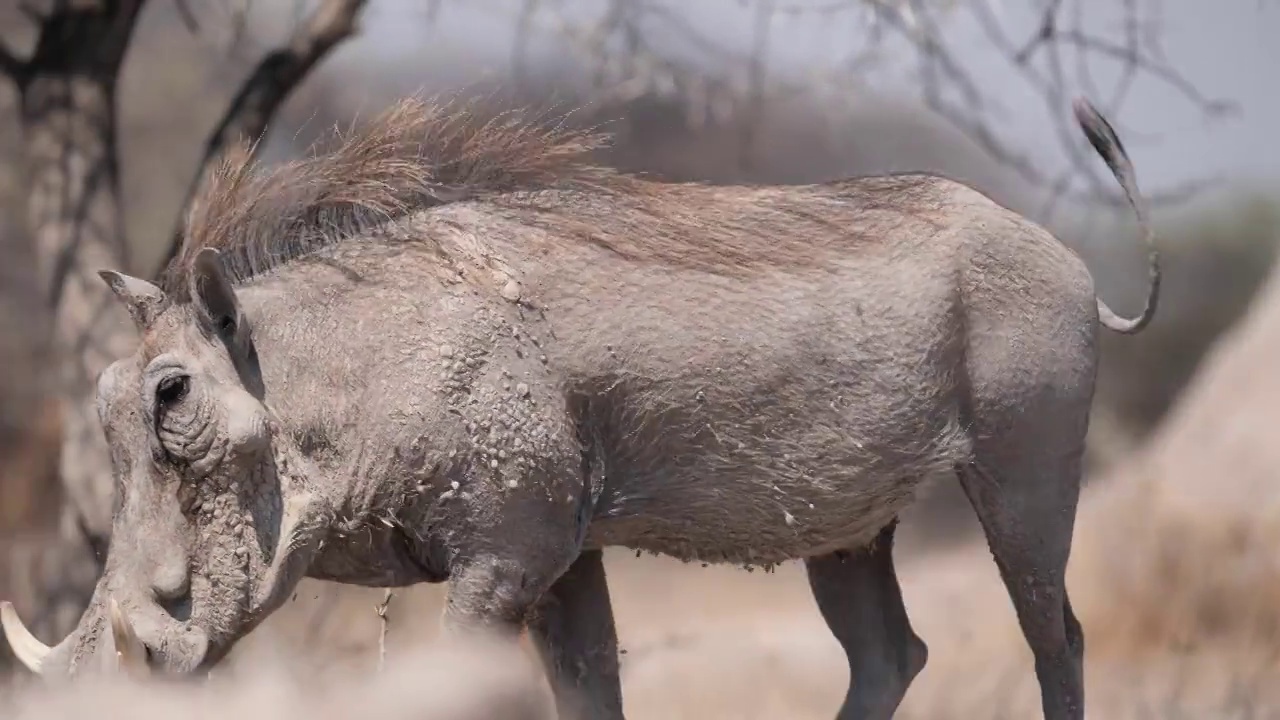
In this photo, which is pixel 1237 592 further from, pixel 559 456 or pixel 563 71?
pixel 559 456

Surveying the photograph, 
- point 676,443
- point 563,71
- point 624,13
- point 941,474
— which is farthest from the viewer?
point 563,71

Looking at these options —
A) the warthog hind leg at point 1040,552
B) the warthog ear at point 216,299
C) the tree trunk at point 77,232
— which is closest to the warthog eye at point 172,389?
the warthog ear at point 216,299

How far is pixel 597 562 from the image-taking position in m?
4.29

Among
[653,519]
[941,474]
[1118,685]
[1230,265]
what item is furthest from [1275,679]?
[1230,265]

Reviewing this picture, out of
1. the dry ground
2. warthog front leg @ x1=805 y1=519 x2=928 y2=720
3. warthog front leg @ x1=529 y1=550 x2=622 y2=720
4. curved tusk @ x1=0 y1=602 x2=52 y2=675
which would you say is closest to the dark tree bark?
the dry ground

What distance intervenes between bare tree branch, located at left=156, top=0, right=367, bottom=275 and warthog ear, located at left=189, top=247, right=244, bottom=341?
208cm

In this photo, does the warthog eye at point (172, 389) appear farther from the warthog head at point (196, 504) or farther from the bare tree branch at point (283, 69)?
the bare tree branch at point (283, 69)

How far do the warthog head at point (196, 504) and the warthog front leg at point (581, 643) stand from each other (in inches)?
33.9

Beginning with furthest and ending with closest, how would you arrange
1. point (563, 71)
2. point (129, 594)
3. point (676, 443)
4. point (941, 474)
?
point (563, 71)
point (941, 474)
point (676, 443)
point (129, 594)

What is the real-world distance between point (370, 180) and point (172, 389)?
674mm

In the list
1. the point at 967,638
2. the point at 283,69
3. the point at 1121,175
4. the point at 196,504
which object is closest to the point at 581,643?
the point at 196,504

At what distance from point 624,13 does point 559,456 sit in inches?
Result: 129

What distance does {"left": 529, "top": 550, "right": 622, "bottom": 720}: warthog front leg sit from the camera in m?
4.25

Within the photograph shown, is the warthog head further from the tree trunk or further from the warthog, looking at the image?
the tree trunk
